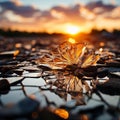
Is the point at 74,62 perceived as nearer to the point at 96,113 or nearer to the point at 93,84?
the point at 93,84

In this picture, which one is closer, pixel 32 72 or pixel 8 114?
pixel 8 114

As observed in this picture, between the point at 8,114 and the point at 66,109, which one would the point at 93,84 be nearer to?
the point at 66,109

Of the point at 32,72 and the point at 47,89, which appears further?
the point at 32,72

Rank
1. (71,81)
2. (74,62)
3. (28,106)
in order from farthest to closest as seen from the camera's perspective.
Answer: (74,62) < (71,81) < (28,106)

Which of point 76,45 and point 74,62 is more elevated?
point 76,45

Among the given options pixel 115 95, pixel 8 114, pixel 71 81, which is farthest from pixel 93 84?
pixel 8 114

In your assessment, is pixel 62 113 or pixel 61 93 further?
pixel 61 93

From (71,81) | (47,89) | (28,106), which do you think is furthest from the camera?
(71,81)

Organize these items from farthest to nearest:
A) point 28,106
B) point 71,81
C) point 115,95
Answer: point 71,81, point 115,95, point 28,106

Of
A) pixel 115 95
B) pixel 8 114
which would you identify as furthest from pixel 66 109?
pixel 115 95
